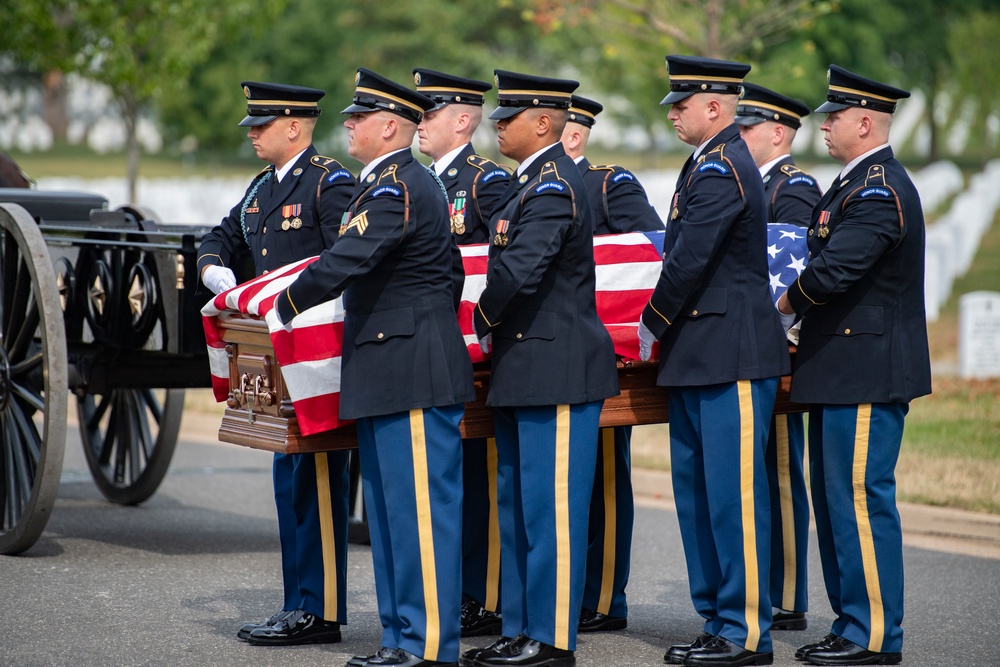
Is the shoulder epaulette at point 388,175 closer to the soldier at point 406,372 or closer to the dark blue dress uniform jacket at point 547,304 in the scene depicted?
the soldier at point 406,372

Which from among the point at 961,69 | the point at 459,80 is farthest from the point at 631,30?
the point at 961,69

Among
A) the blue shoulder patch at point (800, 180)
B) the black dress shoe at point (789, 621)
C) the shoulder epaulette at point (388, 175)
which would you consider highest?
the blue shoulder patch at point (800, 180)

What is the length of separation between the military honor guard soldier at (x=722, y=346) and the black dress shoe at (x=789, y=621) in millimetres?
570

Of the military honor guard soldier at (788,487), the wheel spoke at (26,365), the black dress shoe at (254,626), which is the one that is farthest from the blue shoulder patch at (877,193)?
the wheel spoke at (26,365)

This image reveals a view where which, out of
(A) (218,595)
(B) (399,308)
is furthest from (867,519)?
(A) (218,595)

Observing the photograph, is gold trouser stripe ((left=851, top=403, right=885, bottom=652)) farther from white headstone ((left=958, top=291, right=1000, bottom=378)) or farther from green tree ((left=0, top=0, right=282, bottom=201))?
green tree ((left=0, top=0, right=282, bottom=201))

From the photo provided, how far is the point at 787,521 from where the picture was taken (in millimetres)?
5207

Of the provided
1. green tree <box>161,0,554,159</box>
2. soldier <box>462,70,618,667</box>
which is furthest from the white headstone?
green tree <box>161,0,554,159</box>

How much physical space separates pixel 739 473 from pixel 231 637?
1.88 meters

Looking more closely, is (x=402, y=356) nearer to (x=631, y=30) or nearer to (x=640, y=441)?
(x=640, y=441)

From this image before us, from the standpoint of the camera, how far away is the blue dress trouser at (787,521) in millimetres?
5180

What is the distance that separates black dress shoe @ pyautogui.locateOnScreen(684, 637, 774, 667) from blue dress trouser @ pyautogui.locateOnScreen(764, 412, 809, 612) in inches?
24.6

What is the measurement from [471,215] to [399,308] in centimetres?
110

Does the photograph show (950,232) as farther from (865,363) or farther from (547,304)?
(547,304)
